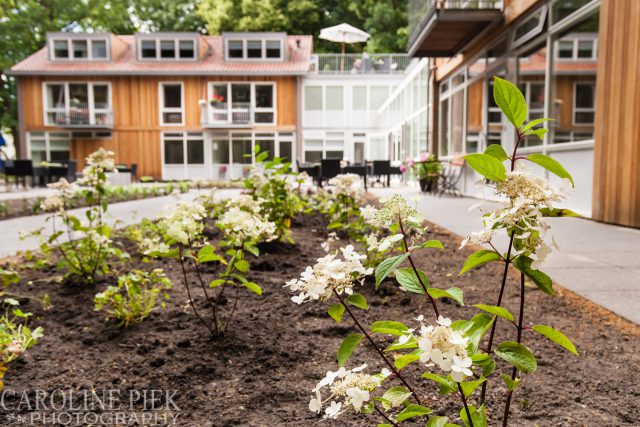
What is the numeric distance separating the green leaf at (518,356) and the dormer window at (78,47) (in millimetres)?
24819

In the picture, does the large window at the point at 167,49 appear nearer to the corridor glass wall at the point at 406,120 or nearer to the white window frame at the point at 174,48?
the white window frame at the point at 174,48

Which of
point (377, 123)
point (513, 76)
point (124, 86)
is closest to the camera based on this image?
point (513, 76)

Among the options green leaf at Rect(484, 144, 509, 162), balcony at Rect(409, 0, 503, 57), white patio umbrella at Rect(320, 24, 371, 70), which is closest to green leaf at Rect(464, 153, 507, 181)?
green leaf at Rect(484, 144, 509, 162)

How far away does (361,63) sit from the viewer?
78.4 feet

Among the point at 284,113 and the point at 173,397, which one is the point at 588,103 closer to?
the point at 173,397

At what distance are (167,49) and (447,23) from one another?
17745mm

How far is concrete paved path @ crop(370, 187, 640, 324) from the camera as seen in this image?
2.20 m

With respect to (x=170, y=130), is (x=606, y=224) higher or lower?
lower

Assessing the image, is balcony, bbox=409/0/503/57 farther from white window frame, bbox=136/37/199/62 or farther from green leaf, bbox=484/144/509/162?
white window frame, bbox=136/37/199/62

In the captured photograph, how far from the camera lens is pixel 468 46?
9.50 meters

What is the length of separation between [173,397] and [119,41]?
25045 mm

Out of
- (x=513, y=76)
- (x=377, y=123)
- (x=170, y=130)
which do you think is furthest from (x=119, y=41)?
(x=513, y=76)

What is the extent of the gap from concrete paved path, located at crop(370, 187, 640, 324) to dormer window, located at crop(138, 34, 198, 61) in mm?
20598

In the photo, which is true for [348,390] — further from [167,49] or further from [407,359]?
[167,49]
